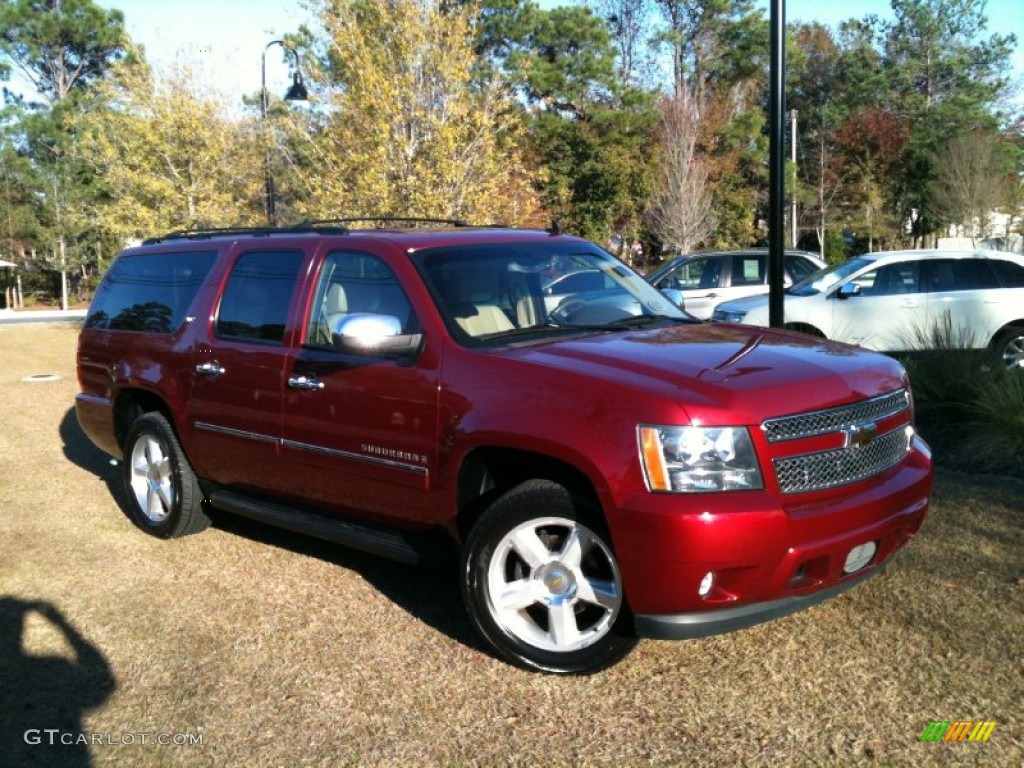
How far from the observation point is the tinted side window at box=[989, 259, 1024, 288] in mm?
12023

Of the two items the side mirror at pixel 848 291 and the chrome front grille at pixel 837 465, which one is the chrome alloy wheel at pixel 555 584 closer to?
the chrome front grille at pixel 837 465

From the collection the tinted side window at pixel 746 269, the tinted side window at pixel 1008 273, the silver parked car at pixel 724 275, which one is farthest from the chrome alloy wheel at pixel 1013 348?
the tinted side window at pixel 746 269

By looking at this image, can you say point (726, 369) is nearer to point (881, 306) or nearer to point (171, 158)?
point (881, 306)

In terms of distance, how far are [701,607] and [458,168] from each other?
468 inches

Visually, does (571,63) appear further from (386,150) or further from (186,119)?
(386,150)

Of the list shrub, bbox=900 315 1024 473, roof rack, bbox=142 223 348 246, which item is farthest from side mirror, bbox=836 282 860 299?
roof rack, bbox=142 223 348 246

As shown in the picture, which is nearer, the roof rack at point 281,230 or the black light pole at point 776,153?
the roof rack at point 281,230

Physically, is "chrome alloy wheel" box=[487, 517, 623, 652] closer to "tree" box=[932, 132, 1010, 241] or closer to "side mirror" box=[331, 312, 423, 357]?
"side mirror" box=[331, 312, 423, 357]

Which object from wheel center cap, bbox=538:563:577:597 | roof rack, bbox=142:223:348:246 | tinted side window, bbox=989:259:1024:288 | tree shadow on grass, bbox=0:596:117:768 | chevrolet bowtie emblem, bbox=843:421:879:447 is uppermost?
roof rack, bbox=142:223:348:246

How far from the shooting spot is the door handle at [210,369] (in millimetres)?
5449

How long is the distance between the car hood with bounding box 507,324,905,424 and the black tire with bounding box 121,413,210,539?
2701 mm

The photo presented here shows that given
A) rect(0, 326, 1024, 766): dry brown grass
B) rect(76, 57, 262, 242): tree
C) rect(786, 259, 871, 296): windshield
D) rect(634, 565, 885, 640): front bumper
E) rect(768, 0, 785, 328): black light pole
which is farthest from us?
rect(76, 57, 262, 242): tree

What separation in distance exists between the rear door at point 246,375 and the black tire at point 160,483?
187 mm

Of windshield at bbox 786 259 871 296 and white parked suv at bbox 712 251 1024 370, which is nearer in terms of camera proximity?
white parked suv at bbox 712 251 1024 370
